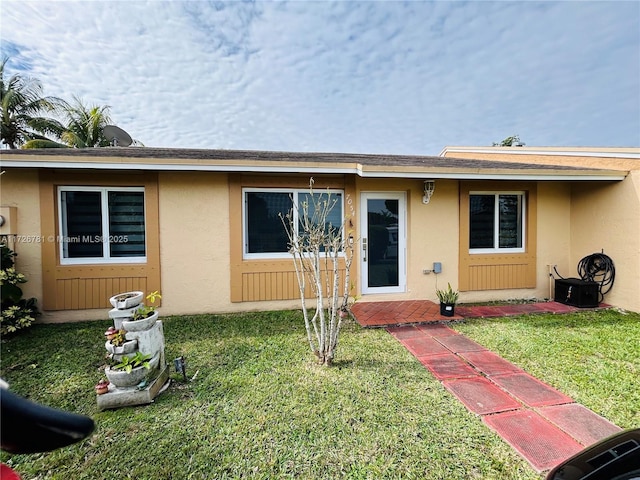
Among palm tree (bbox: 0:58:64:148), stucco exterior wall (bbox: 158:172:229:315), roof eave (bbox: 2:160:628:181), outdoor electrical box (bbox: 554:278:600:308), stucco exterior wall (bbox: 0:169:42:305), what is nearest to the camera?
roof eave (bbox: 2:160:628:181)

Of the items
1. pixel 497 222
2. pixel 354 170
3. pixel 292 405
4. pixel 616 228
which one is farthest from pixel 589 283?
pixel 292 405

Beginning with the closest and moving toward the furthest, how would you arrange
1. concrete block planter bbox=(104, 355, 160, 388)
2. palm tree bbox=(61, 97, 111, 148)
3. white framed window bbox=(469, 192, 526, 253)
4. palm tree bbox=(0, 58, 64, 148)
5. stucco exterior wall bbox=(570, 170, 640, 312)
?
1. concrete block planter bbox=(104, 355, 160, 388)
2. stucco exterior wall bbox=(570, 170, 640, 312)
3. white framed window bbox=(469, 192, 526, 253)
4. palm tree bbox=(0, 58, 64, 148)
5. palm tree bbox=(61, 97, 111, 148)

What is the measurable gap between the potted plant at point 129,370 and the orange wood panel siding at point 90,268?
10.3 feet

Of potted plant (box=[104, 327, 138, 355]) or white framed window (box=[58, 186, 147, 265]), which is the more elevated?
white framed window (box=[58, 186, 147, 265])

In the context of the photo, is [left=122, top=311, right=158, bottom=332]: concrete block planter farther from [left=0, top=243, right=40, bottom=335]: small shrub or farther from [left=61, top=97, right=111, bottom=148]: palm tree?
[left=61, top=97, right=111, bottom=148]: palm tree

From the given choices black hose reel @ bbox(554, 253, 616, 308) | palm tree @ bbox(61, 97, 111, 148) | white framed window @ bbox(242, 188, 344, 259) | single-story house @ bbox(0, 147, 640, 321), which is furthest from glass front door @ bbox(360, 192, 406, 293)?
palm tree @ bbox(61, 97, 111, 148)

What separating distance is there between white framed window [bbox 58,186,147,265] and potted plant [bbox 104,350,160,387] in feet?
11.0

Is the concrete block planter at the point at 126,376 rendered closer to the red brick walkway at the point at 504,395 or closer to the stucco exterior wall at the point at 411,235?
the stucco exterior wall at the point at 411,235

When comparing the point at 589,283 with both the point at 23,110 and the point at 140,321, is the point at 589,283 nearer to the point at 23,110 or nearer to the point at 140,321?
the point at 140,321

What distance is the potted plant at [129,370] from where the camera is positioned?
312 cm

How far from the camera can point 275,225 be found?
6.58 meters

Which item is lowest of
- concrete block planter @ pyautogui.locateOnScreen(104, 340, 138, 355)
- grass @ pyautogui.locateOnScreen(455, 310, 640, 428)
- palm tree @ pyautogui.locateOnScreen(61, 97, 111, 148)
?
grass @ pyautogui.locateOnScreen(455, 310, 640, 428)

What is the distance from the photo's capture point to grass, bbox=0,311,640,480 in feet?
7.77

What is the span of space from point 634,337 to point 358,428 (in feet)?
17.4
